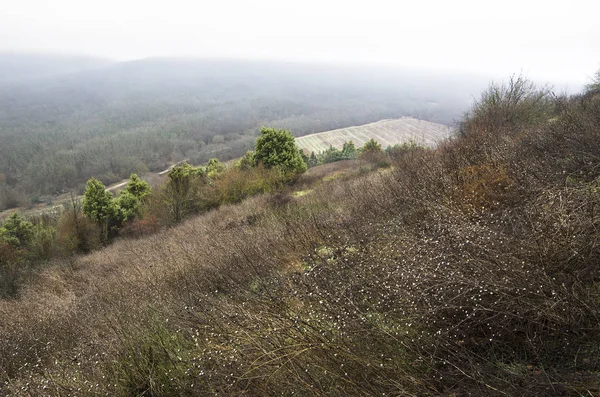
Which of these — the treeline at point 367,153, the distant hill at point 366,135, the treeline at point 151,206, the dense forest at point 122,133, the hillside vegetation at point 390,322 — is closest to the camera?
the hillside vegetation at point 390,322

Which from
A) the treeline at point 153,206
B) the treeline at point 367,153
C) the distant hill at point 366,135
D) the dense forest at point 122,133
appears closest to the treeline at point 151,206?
the treeline at point 153,206

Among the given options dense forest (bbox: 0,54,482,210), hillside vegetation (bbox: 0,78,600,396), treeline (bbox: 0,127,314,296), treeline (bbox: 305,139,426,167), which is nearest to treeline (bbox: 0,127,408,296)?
treeline (bbox: 0,127,314,296)

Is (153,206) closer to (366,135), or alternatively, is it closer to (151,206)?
(151,206)

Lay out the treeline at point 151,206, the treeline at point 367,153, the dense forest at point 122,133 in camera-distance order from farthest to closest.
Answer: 1. the dense forest at point 122,133
2. the treeline at point 367,153
3. the treeline at point 151,206

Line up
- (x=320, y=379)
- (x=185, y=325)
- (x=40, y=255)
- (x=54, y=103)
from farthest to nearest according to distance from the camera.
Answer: (x=54, y=103)
(x=40, y=255)
(x=185, y=325)
(x=320, y=379)

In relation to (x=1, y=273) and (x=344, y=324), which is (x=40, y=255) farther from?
(x=344, y=324)

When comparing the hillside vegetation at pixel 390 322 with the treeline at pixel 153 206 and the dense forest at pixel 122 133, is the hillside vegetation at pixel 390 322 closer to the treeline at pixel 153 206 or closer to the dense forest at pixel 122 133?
the treeline at pixel 153 206

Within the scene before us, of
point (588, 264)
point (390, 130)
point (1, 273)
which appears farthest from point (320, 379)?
point (390, 130)

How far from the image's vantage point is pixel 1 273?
13.3 metres

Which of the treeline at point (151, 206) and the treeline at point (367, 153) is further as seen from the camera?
the treeline at point (367, 153)

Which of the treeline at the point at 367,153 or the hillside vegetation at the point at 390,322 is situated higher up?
the hillside vegetation at the point at 390,322

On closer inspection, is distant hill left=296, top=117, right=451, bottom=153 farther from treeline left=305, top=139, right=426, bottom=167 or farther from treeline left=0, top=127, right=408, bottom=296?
treeline left=0, top=127, right=408, bottom=296

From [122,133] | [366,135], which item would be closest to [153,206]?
[366,135]

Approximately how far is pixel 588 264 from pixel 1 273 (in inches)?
768
